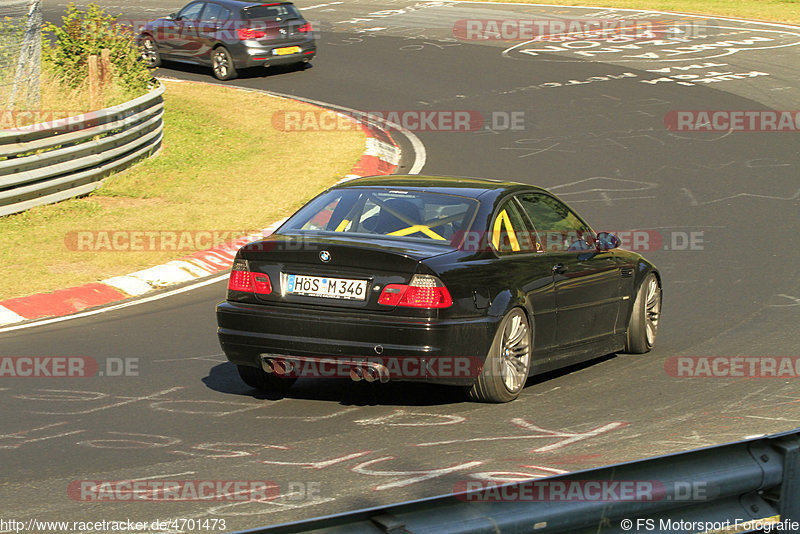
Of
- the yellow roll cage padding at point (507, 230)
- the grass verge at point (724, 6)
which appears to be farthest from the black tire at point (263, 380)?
the grass verge at point (724, 6)

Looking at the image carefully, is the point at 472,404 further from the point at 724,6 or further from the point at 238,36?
the point at 724,6

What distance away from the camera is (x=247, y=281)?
755 centimetres

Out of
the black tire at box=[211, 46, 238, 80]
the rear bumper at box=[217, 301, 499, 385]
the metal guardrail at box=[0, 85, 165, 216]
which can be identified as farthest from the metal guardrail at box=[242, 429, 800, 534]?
the black tire at box=[211, 46, 238, 80]

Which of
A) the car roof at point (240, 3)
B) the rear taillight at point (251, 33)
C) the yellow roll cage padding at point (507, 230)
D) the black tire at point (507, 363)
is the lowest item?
the black tire at point (507, 363)

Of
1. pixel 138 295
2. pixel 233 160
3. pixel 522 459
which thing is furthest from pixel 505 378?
pixel 233 160

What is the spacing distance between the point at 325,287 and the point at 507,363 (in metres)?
1.35

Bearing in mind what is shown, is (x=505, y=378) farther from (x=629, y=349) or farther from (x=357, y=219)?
(x=629, y=349)

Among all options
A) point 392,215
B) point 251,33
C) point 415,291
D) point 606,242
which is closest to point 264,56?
point 251,33

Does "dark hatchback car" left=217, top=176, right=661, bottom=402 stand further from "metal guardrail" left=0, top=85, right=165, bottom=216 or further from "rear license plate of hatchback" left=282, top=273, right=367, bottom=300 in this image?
"metal guardrail" left=0, top=85, right=165, bottom=216

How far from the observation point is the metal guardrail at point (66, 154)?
14.6 metres

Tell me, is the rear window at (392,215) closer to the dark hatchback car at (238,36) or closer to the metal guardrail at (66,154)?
the metal guardrail at (66,154)

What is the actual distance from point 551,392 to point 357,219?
185 centimetres

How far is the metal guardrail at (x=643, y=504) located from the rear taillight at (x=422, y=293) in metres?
2.95

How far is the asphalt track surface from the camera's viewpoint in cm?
618
